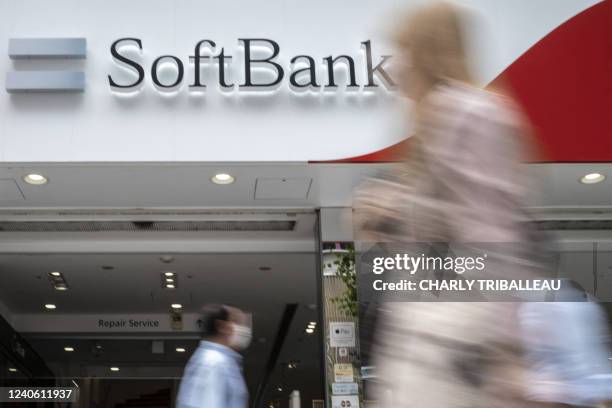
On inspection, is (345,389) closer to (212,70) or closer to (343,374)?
(343,374)

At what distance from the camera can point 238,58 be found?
675cm

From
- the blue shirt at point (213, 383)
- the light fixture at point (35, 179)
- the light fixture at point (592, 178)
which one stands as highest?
the light fixture at point (35, 179)

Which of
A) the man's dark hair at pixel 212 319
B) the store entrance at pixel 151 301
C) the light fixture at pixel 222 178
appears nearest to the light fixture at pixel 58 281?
the store entrance at pixel 151 301

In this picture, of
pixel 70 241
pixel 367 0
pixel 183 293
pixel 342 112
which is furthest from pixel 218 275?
pixel 367 0

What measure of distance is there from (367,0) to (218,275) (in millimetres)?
3477

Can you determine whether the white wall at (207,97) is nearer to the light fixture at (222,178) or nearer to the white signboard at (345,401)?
the light fixture at (222,178)

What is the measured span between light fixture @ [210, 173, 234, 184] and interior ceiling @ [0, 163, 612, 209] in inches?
2.0

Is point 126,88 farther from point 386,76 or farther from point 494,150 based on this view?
point 494,150

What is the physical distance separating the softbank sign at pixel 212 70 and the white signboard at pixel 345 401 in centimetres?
262

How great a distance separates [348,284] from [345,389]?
0.90 m

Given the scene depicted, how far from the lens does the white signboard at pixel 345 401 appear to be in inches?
287

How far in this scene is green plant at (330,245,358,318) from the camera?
24.4 feet

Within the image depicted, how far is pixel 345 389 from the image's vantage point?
24.1 feet

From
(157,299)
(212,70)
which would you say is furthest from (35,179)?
(157,299)
